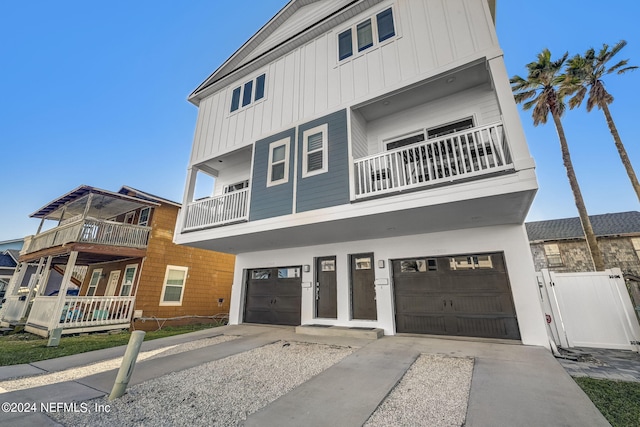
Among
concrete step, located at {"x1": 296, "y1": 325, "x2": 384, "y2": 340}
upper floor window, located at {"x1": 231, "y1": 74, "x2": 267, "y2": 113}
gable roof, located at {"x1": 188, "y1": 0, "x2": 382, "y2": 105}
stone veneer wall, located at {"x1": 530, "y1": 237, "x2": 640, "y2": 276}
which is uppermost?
gable roof, located at {"x1": 188, "y1": 0, "x2": 382, "y2": 105}

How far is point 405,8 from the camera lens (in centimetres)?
668

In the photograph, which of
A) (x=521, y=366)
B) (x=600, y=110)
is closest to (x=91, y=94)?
(x=521, y=366)

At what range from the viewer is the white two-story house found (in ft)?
17.5

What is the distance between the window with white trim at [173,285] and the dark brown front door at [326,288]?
28.1 feet

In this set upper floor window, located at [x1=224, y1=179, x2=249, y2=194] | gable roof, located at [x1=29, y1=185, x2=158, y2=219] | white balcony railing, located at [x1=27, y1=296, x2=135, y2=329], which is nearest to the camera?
white balcony railing, located at [x1=27, y1=296, x2=135, y2=329]

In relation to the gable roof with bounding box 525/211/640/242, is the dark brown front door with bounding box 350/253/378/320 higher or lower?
lower

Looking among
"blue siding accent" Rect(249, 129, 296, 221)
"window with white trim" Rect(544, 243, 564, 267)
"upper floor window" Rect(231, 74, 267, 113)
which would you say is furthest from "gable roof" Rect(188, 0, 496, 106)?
"window with white trim" Rect(544, 243, 564, 267)

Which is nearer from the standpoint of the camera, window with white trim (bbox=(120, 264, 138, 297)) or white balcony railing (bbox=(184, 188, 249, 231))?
white balcony railing (bbox=(184, 188, 249, 231))

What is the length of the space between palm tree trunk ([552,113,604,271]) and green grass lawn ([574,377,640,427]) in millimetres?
9531

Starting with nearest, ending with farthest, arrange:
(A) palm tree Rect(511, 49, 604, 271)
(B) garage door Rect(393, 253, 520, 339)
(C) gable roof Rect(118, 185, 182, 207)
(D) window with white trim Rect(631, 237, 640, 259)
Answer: (B) garage door Rect(393, 253, 520, 339)
(A) palm tree Rect(511, 49, 604, 271)
(C) gable roof Rect(118, 185, 182, 207)
(D) window with white trim Rect(631, 237, 640, 259)

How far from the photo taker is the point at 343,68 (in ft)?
23.6

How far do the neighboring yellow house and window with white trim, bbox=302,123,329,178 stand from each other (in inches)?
382

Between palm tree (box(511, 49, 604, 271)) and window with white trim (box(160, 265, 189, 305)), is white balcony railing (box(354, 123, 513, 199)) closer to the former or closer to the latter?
palm tree (box(511, 49, 604, 271))

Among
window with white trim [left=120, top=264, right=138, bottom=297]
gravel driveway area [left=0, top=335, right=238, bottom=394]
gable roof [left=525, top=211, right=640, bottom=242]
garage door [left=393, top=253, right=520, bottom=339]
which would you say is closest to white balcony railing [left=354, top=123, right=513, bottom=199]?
garage door [left=393, top=253, right=520, bottom=339]
